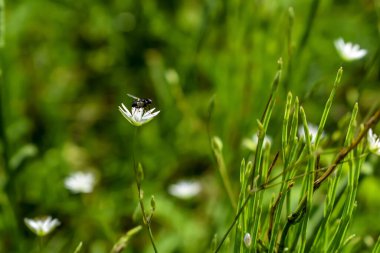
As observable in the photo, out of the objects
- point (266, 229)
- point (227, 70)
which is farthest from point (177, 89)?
point (266, 229)

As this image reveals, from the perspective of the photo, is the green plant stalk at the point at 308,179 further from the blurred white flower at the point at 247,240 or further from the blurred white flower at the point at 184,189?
the blurred white flower at the point at 184,189

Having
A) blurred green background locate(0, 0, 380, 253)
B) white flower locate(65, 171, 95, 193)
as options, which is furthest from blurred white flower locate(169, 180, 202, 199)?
white flower locate(65, 171, 95, 193)

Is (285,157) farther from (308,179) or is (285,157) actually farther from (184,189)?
(184,189)

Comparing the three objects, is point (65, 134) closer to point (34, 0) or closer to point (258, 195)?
point (34, 0)

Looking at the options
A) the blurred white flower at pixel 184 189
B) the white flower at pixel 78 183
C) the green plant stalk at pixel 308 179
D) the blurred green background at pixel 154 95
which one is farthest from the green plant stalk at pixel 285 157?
the blurred white flower at pixel 184 189

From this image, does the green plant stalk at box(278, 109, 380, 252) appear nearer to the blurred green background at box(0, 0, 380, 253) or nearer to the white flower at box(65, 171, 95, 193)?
the blurred green background at box(0, 0, 380, 253)
